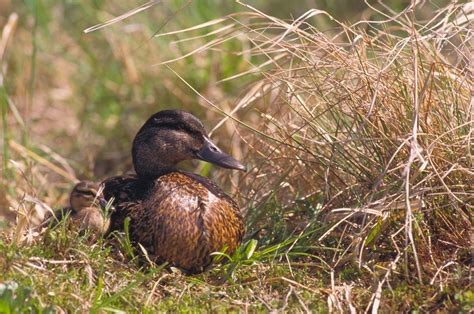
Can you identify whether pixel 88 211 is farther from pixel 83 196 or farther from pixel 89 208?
pixel 83 196

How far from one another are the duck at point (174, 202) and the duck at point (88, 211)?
0.08 metres

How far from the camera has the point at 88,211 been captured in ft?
15.4

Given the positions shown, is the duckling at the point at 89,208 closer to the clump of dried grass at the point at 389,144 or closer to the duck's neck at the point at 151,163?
the duck's neck at the point at 151,163

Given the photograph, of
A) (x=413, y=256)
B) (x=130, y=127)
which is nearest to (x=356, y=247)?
(x=413, y=256)

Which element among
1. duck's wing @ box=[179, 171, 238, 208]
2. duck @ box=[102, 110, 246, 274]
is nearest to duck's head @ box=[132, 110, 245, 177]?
duck @ box=[102, 110, 246, 274]

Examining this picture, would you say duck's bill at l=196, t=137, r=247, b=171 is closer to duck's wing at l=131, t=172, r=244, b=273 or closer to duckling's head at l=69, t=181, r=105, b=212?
duck's wing at l=131, t=172, r=244, b=273

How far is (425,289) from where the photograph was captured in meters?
4.00

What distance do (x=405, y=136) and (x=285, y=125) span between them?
0.90 metres

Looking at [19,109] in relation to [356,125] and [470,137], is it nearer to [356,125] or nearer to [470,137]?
[356,125]

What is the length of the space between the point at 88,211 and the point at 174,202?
17.6 inches

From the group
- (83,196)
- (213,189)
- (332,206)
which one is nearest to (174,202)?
(213,189)

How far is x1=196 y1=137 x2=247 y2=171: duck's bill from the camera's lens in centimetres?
479

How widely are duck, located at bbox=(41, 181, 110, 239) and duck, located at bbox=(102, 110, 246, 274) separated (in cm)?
8

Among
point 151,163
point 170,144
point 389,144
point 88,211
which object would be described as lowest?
point 88,211
